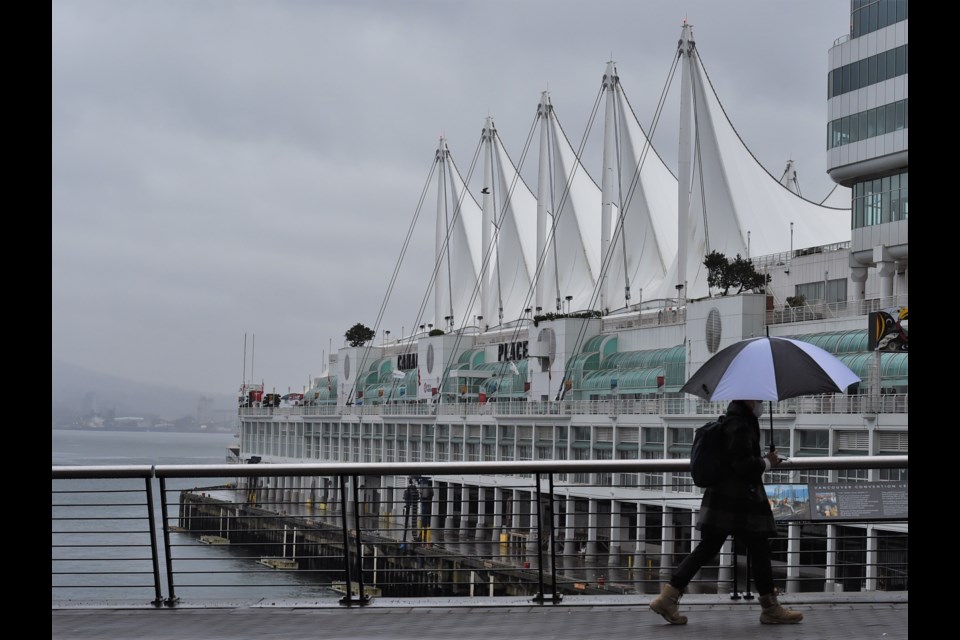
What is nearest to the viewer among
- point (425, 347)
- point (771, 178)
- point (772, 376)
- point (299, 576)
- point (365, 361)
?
point (772, 376)

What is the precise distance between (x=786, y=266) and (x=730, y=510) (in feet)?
166

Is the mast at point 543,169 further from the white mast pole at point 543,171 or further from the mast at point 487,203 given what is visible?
the mast at point 487,203

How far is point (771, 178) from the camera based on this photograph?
68.8 metres

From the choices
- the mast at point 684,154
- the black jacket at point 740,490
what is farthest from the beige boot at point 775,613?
the mast at point 684,154

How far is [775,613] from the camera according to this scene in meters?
7.24

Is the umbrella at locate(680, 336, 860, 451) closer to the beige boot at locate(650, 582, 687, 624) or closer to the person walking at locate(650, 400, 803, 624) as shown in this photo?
the person walking at locate(650, 400, 803, 624)

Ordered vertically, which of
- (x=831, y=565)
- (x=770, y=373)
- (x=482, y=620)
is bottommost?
(x=482, y=620)

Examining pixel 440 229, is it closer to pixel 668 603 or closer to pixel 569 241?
pixel 569 241

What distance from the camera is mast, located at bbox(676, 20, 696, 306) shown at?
59938 mm

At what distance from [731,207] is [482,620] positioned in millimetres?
60894

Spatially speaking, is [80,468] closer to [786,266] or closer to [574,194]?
[786,266]

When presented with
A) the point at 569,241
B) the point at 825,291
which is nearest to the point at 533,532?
the point at 825,291

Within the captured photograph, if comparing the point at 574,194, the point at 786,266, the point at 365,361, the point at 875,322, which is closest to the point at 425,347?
the point at 365,361
